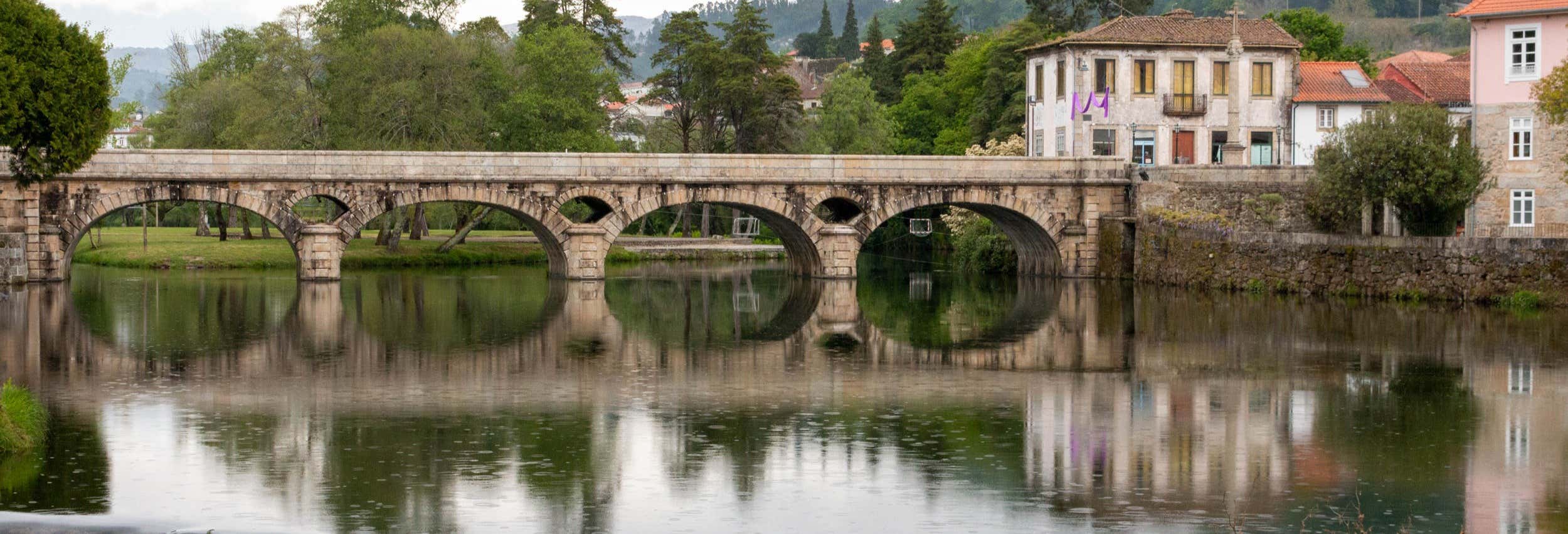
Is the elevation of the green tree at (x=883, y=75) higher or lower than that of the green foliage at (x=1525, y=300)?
higher

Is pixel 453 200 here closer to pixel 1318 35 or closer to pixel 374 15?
pixel 374 15

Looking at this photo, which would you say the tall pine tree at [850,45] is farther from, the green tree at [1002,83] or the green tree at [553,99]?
the green tree at [553,99]

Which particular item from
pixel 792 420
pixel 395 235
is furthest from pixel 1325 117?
pixel 792 420

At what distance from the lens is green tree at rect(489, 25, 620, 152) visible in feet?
203

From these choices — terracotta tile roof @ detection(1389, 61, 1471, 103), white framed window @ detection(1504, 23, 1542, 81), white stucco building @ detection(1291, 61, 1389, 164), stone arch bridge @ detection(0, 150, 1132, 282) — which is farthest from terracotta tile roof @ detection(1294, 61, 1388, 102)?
white framed window @ detection(1504, 23, 1542, 81)

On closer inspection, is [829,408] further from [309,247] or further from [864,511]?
[309,247]

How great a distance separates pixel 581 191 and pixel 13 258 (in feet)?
49.1

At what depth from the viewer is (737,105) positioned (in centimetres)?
7469

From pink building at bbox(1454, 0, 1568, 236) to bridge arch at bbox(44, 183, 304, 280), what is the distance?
30.9 m

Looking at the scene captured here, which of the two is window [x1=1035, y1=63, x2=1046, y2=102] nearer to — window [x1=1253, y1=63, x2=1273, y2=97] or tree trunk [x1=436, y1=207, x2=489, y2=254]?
window [x1=1253, y1=63, x2=1273, y2=97]

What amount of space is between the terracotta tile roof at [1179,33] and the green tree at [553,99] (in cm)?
1646

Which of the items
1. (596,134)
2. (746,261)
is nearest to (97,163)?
(596,134)

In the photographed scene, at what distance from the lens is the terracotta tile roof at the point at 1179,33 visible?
54719 millimetres

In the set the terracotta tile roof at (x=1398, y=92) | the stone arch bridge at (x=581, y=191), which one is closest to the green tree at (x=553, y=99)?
the stone arch bridge at (x=581, y=191)
